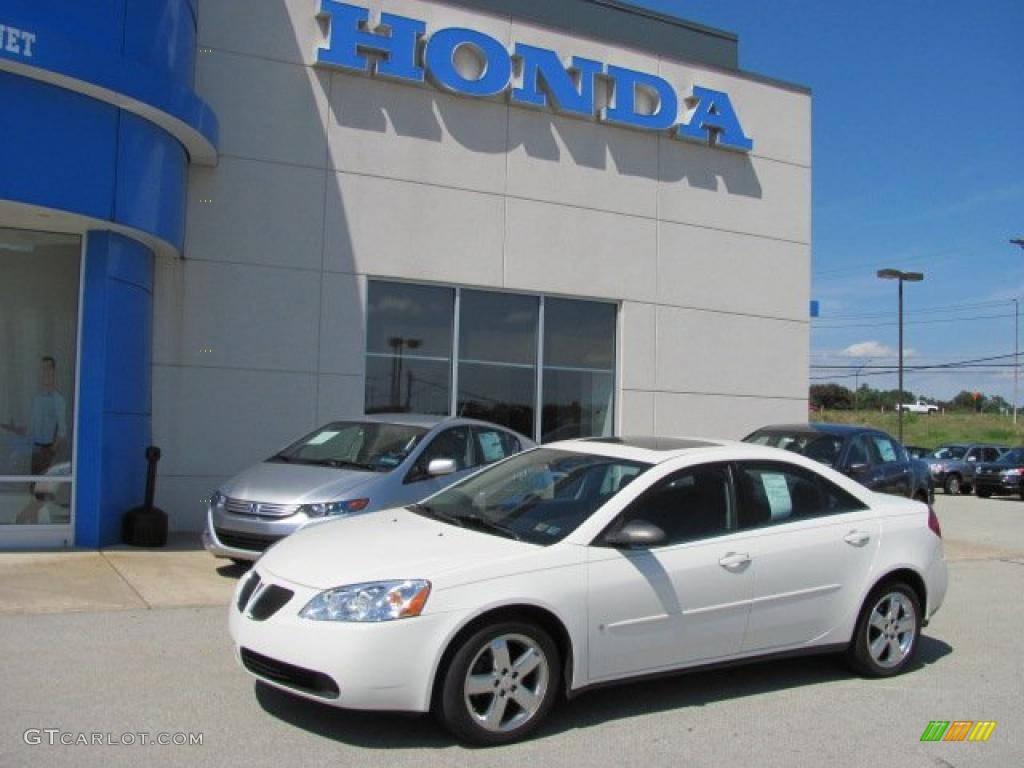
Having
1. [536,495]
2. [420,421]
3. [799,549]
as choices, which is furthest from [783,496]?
[420,421]

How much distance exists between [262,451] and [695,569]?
7.79 metres

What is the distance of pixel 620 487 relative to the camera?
544 cm

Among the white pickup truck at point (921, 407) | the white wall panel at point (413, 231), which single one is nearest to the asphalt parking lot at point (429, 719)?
the white wall panel at point (413, 231)

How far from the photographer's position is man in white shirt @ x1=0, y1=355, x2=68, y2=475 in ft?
32.4

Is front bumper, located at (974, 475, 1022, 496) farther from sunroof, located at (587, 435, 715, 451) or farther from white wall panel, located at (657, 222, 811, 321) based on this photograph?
sunroof, located at (587, 435, 715, 451)

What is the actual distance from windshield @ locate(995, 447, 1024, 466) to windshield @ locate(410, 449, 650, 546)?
25.0 meters

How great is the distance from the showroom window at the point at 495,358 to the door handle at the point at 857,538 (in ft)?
25.6

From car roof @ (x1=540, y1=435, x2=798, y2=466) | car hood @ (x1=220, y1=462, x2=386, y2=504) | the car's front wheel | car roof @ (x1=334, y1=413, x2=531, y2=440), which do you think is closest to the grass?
car roof @ (x1=334, y1=413, x2=531, y2=440)

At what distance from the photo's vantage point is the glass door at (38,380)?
9680mm

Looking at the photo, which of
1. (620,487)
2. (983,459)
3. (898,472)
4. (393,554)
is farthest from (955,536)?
(983,459)

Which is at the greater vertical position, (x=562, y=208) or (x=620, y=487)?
(x=562, y=208)

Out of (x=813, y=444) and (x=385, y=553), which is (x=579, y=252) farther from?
(x=385, y=553)

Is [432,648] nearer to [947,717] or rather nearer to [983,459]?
[947,717]

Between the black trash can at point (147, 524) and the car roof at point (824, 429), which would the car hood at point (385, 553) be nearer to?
the black trash can at point (147, 524)
